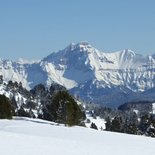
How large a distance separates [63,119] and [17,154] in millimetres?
60226

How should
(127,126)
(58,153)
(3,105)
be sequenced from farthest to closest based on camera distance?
(127,126) < (3,105) < (58,153)

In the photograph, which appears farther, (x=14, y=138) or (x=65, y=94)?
(x=65, y=94)

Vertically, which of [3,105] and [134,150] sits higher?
[3,105]

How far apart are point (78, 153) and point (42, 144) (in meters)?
3.78

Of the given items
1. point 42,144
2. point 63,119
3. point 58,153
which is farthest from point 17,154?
point 63,119

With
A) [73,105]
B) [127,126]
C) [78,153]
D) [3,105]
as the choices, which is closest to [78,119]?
[73,105]

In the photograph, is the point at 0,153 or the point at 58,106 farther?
the point at 58,106

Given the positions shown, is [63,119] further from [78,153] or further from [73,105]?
[78,153]

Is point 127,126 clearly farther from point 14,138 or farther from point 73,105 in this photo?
point 14,138

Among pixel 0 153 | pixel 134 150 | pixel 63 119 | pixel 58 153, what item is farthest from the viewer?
pixel 63 119

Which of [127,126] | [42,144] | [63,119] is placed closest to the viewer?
[42,144]

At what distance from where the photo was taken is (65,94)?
94500 millimetres

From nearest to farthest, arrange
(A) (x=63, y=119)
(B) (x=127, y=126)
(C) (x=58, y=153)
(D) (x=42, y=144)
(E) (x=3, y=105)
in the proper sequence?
(C) (x=58, y=153) → (D) (x=42, y=144) → (A) (x=63, y=119) → (E) (x=3, y=105) → (B) (x=127, y=126)

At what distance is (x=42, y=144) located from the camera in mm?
39719
